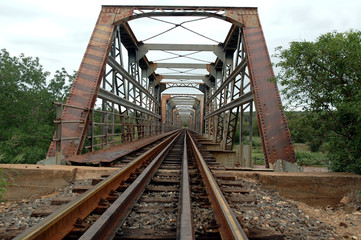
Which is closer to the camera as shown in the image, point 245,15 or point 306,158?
point 245,15

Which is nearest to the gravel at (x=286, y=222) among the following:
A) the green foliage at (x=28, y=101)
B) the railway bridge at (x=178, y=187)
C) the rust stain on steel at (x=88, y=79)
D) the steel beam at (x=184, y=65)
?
the railway bridge at (x=178, y=187)

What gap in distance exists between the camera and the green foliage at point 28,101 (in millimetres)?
14820

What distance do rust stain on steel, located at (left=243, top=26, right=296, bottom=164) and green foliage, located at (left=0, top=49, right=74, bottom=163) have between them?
12216mm

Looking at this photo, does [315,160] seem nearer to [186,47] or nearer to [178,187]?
[178,187]

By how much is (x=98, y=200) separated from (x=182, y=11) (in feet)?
32.9

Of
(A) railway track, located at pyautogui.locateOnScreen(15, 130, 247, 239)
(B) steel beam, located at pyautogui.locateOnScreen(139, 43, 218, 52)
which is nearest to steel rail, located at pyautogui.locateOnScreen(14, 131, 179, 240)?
(A) railway track, located at pyautogui.locateOnScreen(15, 130, 247, 239)

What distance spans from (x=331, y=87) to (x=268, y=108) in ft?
8.86

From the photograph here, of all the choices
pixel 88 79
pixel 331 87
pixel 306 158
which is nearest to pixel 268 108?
pixel 331 87

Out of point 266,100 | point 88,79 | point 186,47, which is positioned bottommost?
point 266,100

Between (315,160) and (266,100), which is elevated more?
(266,100)

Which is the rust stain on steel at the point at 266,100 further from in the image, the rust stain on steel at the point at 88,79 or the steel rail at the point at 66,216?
the rust stain on steel at the point at 88,79

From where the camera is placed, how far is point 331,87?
15.4 ft

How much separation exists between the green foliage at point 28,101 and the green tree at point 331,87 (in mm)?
13675

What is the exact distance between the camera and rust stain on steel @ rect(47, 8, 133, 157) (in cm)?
712
